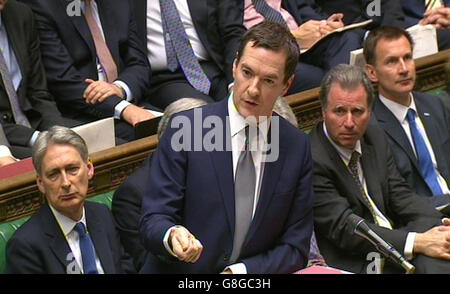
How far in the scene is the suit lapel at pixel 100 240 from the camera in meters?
2.39

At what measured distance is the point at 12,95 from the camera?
2998mm

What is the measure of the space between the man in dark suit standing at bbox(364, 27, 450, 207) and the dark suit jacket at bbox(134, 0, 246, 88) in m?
0.50

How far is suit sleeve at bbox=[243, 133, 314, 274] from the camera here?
2.36 metres

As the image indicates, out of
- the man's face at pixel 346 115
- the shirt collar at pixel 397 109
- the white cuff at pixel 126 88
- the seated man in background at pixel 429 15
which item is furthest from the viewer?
the seated man in background at pixel 429 15

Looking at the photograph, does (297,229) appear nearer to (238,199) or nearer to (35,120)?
(238,199)

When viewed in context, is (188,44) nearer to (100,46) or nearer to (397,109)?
(100,46)

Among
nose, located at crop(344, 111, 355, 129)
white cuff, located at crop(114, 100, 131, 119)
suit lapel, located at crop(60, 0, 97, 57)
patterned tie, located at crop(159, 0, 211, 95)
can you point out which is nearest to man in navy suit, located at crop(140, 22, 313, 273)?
nose, located at crop(344, 111, 355, 129)

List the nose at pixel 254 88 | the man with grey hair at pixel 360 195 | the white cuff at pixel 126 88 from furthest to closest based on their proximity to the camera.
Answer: the white cuff at pixel 126 88 → the man with grey hair at pixel 360 195 → the nose at pixel 254 88

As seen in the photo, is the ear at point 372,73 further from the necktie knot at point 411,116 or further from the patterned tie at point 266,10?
the patterned tie at point 266,10

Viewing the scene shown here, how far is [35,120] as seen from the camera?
3053 mm

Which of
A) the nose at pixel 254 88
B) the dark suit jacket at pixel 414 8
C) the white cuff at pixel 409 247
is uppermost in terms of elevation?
the dark suit jacket at pixel 414 8

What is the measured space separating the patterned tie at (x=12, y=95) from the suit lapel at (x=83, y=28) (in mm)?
285

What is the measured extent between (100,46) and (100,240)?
99 centimetres

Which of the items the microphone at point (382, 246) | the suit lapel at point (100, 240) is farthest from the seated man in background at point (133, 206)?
the microphone at point (382, 246)
